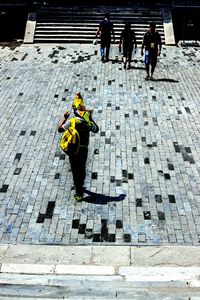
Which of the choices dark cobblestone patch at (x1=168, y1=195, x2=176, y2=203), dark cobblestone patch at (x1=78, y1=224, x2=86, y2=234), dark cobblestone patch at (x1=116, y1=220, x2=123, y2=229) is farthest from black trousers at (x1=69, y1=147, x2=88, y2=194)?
dark cobblestone patch at (x1=168, y1=195, x2=176, y2=203)

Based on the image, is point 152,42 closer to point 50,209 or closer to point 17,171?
point 17,171

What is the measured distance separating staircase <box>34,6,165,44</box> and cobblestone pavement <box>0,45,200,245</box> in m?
3.23

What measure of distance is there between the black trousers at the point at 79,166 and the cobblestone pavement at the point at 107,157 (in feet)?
1.20

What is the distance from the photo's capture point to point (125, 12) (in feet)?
58.7

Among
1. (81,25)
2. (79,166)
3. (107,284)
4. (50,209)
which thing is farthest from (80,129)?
(81,25)

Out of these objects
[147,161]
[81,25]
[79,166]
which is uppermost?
[81,25]

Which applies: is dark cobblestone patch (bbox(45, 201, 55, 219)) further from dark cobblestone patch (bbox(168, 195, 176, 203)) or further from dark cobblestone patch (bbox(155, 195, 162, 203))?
dark cobblestone patch (bbox(168, 195, 176, 203))

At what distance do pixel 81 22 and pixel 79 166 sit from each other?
12.8m

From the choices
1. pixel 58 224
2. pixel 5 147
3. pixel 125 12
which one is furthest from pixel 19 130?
pixel 125 12

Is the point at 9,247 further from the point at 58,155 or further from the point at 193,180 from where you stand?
the point at 193,180

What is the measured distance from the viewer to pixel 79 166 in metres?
6.71

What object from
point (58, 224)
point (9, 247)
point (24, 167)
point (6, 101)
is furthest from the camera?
point (6, 101)

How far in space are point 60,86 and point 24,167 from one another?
200 inches

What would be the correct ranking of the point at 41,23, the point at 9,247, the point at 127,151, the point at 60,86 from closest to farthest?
the point at 9,247 < the point at 127,151 < the point at 60,86 < the point at 41,23
